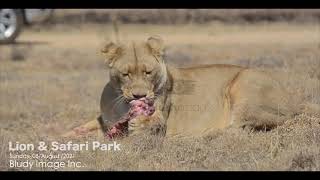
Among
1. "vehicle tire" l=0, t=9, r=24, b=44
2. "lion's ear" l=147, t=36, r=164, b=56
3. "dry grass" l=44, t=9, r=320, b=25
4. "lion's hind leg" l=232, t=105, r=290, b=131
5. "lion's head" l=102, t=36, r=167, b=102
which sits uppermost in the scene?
"lion's ear" l=147, t=36, r=164, b=56

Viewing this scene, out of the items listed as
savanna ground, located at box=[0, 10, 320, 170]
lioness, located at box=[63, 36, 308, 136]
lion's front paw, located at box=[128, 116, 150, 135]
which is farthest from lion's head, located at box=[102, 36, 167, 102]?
savanna ground, located at box=[0, 10, 320, 170]

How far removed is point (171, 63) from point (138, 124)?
5.00 metres

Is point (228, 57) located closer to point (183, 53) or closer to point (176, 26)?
point (183, 53)

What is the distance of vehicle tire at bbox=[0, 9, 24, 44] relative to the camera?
14268mm

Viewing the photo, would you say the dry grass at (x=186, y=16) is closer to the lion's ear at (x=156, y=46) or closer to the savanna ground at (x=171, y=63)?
the savanna ground at (x=171, y=63)

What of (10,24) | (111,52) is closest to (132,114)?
(111,52)

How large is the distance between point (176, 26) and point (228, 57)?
12.7 feet

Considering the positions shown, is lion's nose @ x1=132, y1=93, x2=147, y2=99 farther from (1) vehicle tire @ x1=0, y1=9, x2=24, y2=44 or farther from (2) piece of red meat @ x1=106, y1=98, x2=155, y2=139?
(1) vehicle tire @ x1=0, y1=9, x2=24, y2=44

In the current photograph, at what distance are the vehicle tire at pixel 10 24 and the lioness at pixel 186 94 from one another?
750 centimetres

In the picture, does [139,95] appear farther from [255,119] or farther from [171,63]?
[171,63]

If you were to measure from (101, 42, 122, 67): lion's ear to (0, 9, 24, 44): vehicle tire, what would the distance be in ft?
25.7

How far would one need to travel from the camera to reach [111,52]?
670 centimetres
